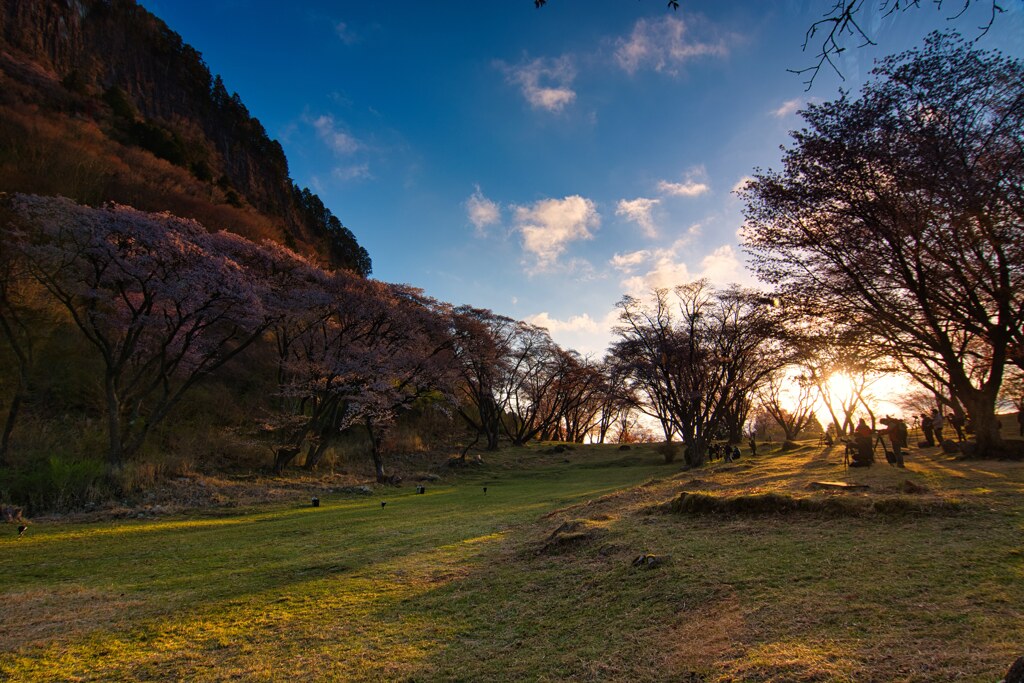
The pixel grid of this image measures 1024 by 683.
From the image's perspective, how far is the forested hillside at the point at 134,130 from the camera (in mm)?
26891

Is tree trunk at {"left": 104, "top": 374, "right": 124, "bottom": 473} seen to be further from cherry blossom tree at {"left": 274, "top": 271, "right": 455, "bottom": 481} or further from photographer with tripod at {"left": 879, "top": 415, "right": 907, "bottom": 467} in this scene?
photographer with tripod at {"left": 879, "top": 415, "right": 907, "bottom": 467}

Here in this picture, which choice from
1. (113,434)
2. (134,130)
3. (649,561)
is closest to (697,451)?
(649,561)

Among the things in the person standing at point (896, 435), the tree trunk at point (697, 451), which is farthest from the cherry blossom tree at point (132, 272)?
the tree trunk at point (697, 451)

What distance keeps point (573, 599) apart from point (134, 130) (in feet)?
167

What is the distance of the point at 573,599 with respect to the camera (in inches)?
213

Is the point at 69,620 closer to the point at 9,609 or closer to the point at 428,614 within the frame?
the point at 9,609

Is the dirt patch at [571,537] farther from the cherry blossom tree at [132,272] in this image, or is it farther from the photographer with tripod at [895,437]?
the cherry blossom tree at [132,272]

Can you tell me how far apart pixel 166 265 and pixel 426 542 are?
1359 cm

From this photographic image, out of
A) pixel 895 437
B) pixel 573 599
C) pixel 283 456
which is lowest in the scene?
pixel 573 599

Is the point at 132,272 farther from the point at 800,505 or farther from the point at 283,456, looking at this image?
the point at 800,505

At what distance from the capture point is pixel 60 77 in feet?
132

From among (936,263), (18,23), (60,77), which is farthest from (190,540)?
(18,23)

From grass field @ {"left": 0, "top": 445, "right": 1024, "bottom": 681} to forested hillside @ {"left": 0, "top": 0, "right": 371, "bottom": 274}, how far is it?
78.3 feet

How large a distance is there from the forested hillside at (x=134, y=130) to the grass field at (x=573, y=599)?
23876 millimetres
